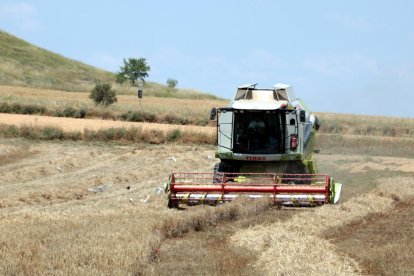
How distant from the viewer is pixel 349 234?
11008 mm

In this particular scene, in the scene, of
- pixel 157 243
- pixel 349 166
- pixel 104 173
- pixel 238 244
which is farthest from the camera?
pixel 349 166

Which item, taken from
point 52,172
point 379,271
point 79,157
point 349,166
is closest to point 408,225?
point 379,271

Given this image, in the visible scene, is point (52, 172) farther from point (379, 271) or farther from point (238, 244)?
point (379, 271)

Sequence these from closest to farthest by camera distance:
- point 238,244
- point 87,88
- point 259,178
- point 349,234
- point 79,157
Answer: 1. point 238,244
2. point 349,234
3. point 259,178
4. point 79,157
5. point 87,88

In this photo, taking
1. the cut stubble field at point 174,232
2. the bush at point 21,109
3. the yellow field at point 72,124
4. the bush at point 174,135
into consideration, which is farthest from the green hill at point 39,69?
the cut stubble field at point 174,232

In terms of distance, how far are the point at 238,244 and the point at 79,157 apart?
17147 mm

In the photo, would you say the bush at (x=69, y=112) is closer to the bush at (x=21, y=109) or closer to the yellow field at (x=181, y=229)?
the bush at (x=21, y=109)

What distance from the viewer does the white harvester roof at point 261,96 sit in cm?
1711

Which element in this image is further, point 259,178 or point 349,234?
point 259,178

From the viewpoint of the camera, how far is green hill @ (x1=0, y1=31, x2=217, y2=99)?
267 feet

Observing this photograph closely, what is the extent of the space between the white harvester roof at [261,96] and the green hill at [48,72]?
59.4m

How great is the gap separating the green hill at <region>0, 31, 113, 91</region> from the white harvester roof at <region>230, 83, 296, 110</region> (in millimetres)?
62020

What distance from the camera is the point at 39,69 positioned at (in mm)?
96062

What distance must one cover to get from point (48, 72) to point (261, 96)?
265 ft
